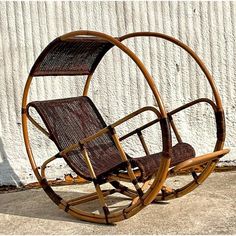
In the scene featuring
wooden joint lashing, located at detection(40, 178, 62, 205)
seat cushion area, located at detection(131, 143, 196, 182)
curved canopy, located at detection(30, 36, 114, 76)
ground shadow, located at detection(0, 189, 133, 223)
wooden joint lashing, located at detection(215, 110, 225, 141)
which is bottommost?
ground shadow, located at detection(0, 189, 133, 223)

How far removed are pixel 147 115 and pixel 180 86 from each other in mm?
420

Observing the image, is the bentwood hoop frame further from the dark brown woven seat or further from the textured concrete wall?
the textured concrete wall

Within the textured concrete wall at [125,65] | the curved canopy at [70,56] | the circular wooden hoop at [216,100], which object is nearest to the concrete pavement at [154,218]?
the circular wooden hoop at [216,100]

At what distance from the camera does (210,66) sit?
4.82m

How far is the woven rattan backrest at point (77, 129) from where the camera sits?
3.50m

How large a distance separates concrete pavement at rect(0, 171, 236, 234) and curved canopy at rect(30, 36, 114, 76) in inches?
40.4

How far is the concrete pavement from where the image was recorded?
3092 mm

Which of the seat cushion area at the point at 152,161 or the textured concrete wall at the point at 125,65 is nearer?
the seat cushion area at the point at 152,161

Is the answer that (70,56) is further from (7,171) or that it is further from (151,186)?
(7,171)

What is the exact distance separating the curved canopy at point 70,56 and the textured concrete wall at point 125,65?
0.79 m

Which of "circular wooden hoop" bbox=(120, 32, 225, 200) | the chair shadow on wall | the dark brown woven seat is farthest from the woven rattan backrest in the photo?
the chair shadow on wall

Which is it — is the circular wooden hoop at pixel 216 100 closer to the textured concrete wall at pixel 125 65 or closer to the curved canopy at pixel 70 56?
the curved canopy at pixel 70 56

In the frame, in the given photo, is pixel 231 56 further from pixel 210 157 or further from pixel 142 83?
pixel 210 157

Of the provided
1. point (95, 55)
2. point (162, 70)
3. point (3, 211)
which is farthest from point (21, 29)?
point (3, 211)
